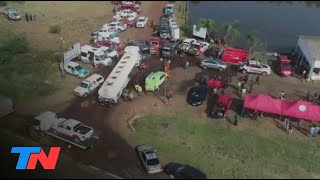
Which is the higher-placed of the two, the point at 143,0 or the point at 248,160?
the point at 143,0

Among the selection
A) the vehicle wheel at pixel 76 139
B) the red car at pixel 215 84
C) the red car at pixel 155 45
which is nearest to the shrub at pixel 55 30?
the red car at pixel 155 45

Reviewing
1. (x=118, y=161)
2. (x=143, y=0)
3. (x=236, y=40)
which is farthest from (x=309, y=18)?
(x=118, y=161)

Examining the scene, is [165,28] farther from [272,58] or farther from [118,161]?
[118,161]

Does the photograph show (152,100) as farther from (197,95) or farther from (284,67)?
(284,67)

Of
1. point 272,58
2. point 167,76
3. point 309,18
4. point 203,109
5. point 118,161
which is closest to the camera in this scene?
point 118,161

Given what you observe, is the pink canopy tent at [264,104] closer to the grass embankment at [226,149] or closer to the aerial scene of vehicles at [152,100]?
the aerial scene of vehicles at [152,100]

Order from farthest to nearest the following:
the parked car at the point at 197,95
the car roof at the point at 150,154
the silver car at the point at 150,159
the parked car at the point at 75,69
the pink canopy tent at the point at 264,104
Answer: the parked car at the point at 75,69, the parked car at the point at 197,95, the pink canopy tent at the point at 264,104, the car roof at the point at 150,154, the silver car at the point at 150,159

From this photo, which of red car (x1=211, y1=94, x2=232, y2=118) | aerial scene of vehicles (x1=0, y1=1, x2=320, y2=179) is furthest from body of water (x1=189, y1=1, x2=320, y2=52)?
red car (x1=211, y1=94, x2=232, y2=118)
